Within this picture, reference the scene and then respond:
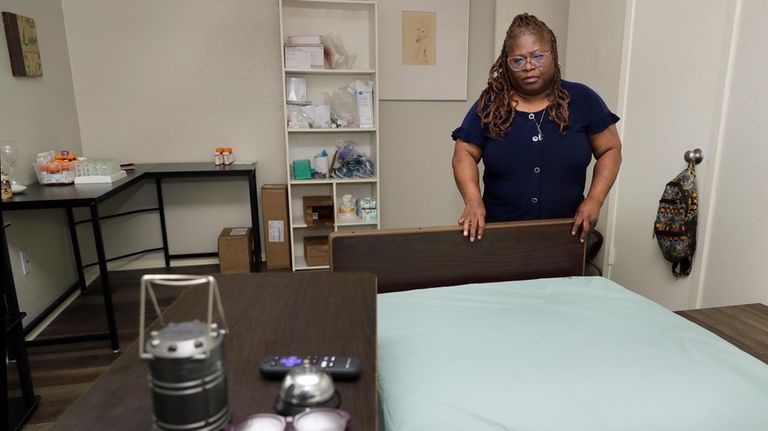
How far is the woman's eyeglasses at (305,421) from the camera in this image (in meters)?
0.55

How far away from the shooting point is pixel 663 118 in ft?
7.45

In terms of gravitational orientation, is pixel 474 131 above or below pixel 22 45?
below

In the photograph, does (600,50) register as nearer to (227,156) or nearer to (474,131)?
(474,131)

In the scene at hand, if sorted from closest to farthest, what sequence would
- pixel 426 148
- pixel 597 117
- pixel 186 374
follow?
pixel 186 374
pixel 597 117
pixel 426 148

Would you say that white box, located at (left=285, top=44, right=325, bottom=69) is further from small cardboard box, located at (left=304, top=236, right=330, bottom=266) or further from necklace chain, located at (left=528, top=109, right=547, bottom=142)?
necklace chain, located at (left=528, top=109, right=547, bottom=142)

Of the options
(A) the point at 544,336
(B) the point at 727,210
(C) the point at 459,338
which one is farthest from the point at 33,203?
(B) the point at 727,210

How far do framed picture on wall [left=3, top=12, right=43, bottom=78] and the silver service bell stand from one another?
277 centimetres

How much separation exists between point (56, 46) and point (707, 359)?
367 cm

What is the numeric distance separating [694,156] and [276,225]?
2.50 metres

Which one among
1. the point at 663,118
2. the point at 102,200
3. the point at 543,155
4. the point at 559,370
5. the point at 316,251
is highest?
the point at 663,118

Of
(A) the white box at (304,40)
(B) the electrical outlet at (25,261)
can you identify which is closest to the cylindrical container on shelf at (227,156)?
(A) the white box at (304,40)

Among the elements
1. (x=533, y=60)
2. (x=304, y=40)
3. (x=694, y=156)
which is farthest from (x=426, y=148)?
(x=533, y=60)

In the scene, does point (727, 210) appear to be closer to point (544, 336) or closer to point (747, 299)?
point (747, 299)

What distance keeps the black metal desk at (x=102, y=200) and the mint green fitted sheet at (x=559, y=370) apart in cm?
136
